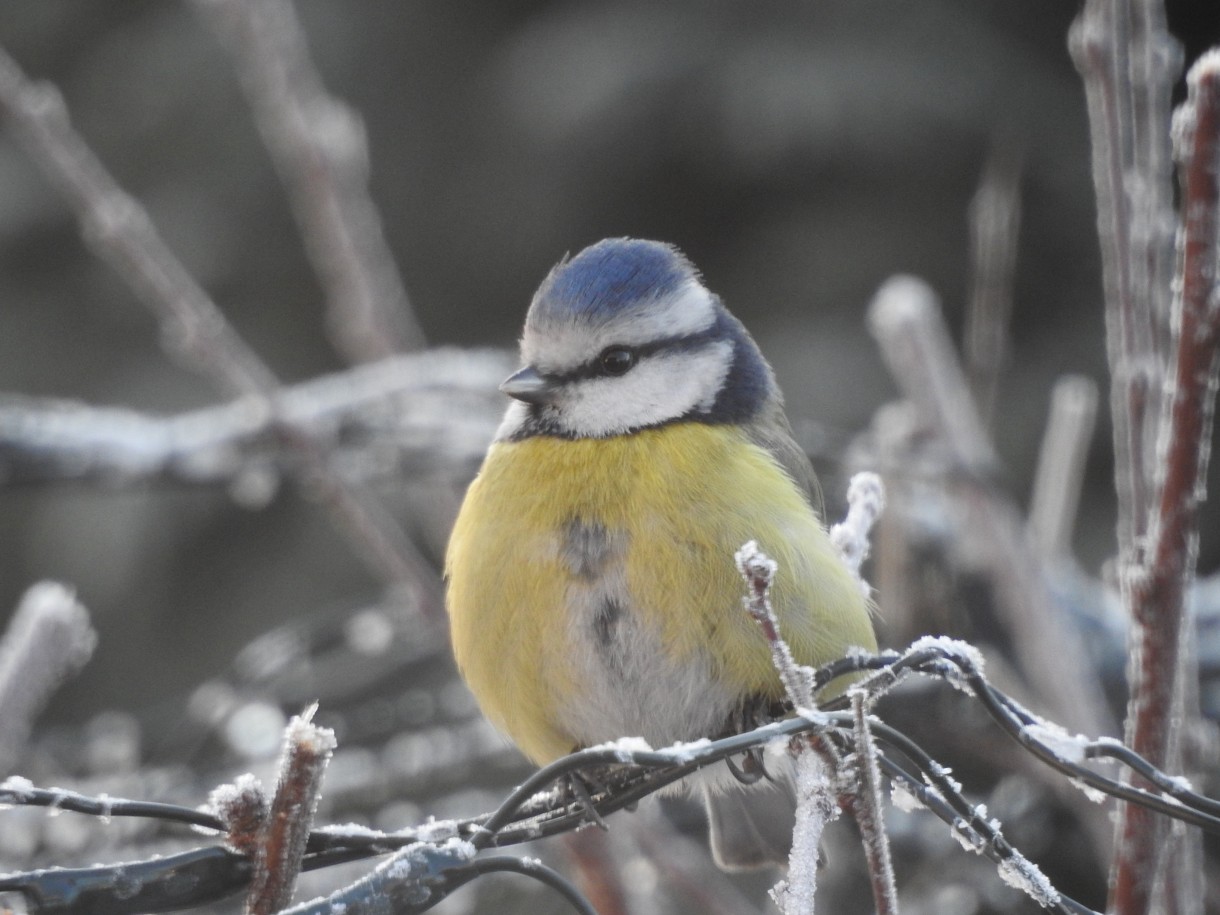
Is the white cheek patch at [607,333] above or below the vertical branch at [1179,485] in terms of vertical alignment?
above

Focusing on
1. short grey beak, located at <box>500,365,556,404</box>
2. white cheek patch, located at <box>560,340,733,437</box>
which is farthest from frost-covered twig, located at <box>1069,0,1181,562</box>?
short grey beak, located at <box>500,365,556,404</box>

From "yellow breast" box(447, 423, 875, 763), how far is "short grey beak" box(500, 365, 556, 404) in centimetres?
7

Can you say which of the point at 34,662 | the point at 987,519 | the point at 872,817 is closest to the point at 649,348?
the point at 987,519

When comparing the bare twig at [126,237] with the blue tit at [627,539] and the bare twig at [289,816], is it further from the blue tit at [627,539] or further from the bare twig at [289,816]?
the bare twig at [289,816]

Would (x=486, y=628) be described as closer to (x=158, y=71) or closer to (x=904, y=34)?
(x=904, y=34)

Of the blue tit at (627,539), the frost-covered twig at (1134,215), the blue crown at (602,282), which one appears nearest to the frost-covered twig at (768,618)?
the frost-covered twig at (1134,215)

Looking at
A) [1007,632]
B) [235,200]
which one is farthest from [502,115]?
[1007,632]

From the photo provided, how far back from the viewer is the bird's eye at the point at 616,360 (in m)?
1.80

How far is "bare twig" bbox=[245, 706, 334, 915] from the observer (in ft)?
2.78

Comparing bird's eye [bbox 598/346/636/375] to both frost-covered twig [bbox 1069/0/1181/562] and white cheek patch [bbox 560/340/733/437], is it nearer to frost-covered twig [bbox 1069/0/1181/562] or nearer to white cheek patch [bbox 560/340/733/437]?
white cheek patch [bbox 560/340/733/437]

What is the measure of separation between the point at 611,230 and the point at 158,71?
171 cm

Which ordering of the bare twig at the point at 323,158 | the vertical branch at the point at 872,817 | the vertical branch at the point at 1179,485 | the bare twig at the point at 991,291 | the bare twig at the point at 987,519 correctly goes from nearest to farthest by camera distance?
1. the vertical branch at the point at 872,817
2. the vertical branch at the point at 1179,485
3. the bare twig at the point at 987,519
4. the bare twig at the point at 323,158
5. the bare twig at the point at 991,291


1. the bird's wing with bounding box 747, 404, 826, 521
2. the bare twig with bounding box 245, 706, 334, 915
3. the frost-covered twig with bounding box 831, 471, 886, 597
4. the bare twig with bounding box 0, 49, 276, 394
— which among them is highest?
the bare twig with bounding box 0, 49, 276, 394

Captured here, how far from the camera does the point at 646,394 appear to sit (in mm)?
1790
